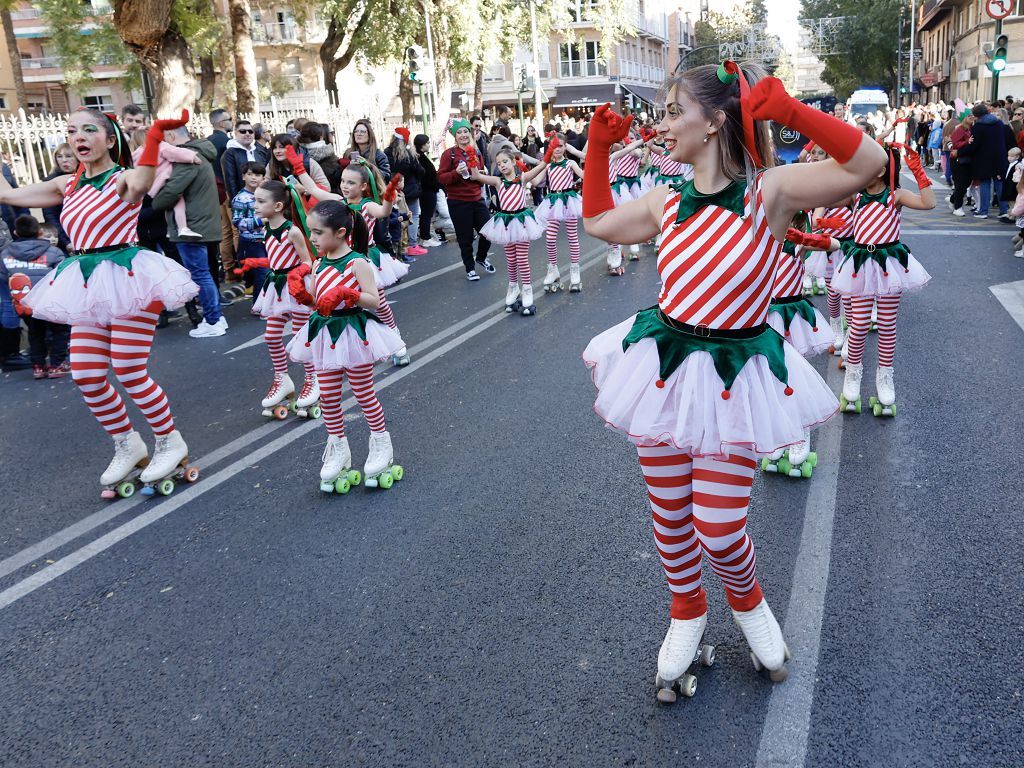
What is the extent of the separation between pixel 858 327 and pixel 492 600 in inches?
147

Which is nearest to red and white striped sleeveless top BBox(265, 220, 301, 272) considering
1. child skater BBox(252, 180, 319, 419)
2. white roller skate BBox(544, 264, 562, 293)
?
child skater BBox(252, 180, 319, 419)

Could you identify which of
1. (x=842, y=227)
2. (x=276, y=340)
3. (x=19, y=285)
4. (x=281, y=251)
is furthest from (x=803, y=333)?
(x=19, y=285)

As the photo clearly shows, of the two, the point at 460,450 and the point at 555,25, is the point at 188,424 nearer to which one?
the point at 460,450

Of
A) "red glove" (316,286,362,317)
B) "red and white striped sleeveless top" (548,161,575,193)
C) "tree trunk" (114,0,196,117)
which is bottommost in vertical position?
"red glove" (316,286,362,317)

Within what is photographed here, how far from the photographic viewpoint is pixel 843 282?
6043 mm

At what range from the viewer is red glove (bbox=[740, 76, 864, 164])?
7.74ft

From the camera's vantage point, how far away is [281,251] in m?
6.63

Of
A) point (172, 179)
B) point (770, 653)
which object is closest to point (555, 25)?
point (172, 179)

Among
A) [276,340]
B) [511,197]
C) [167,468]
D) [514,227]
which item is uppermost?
[511,197]

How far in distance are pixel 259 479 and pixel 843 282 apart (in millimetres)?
4287

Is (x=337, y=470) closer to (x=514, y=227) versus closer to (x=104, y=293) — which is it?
(x=104, y=293)

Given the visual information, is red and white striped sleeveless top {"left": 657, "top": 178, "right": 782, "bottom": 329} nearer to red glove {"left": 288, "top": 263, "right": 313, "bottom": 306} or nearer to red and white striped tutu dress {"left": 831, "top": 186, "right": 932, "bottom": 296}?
red glove {"left": 288, "top": 263, "right": 313, "bottom": 306}

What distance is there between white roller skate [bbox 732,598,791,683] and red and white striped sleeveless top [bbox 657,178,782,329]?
3.54 ft

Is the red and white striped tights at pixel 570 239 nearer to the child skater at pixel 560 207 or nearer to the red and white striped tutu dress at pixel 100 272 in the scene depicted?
the child skater at pixel 560 207
